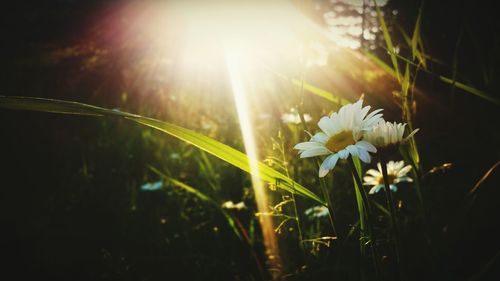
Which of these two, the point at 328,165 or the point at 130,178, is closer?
the point at 328,165

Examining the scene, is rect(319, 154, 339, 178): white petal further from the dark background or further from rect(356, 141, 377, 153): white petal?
the dark background

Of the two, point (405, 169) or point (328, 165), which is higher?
point (328, 165)

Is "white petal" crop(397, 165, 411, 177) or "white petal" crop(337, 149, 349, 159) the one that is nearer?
"white petal" crop(337, 149, 349, 159)

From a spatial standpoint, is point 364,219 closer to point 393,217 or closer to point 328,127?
point 393,217

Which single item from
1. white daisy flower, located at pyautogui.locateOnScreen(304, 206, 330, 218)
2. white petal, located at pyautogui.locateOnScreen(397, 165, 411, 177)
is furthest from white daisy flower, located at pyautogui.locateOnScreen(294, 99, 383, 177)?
white daisy flower, located at pyautogui.locateOnScreen(304, 206, 330, 218)

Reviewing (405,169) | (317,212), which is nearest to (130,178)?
(317,212)

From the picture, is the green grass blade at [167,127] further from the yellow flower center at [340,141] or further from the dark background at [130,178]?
the dark background at [130,178]
